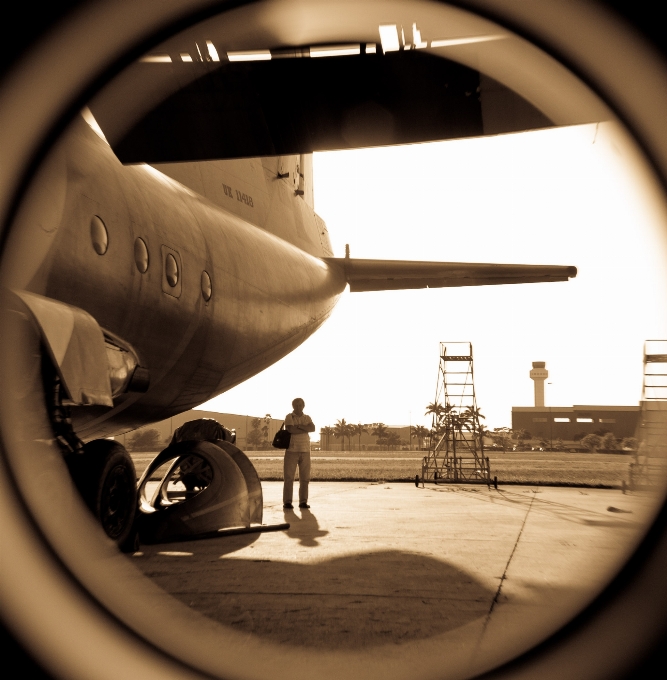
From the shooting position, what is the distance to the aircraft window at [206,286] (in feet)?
24.0

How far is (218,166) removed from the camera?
923cm

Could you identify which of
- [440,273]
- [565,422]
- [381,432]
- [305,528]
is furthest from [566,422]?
[305,528]

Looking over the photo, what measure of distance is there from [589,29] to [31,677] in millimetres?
1823

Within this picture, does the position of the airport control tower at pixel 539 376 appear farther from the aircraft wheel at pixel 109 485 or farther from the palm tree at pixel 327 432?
the aircraft wheel at pixel 109 485

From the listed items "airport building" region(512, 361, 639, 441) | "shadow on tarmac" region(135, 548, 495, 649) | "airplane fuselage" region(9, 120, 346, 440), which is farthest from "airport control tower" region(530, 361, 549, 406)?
"shadow on tarmac" region(135, 548, 495, 649)

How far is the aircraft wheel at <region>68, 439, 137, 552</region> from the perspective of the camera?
16.7 ft

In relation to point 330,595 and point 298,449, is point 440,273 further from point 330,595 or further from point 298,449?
point 330,595

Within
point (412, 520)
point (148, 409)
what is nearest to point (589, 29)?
point (148, 409)

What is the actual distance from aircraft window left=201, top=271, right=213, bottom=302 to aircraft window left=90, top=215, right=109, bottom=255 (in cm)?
176

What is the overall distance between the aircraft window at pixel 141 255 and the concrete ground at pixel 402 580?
8.02 feet

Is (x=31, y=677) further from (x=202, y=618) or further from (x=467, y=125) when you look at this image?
(x=467, y=125)

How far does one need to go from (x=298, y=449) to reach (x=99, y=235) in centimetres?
489

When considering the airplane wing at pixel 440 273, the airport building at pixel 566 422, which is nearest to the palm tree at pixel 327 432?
the airport building at pixel 566 422

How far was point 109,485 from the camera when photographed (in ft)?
17.6
